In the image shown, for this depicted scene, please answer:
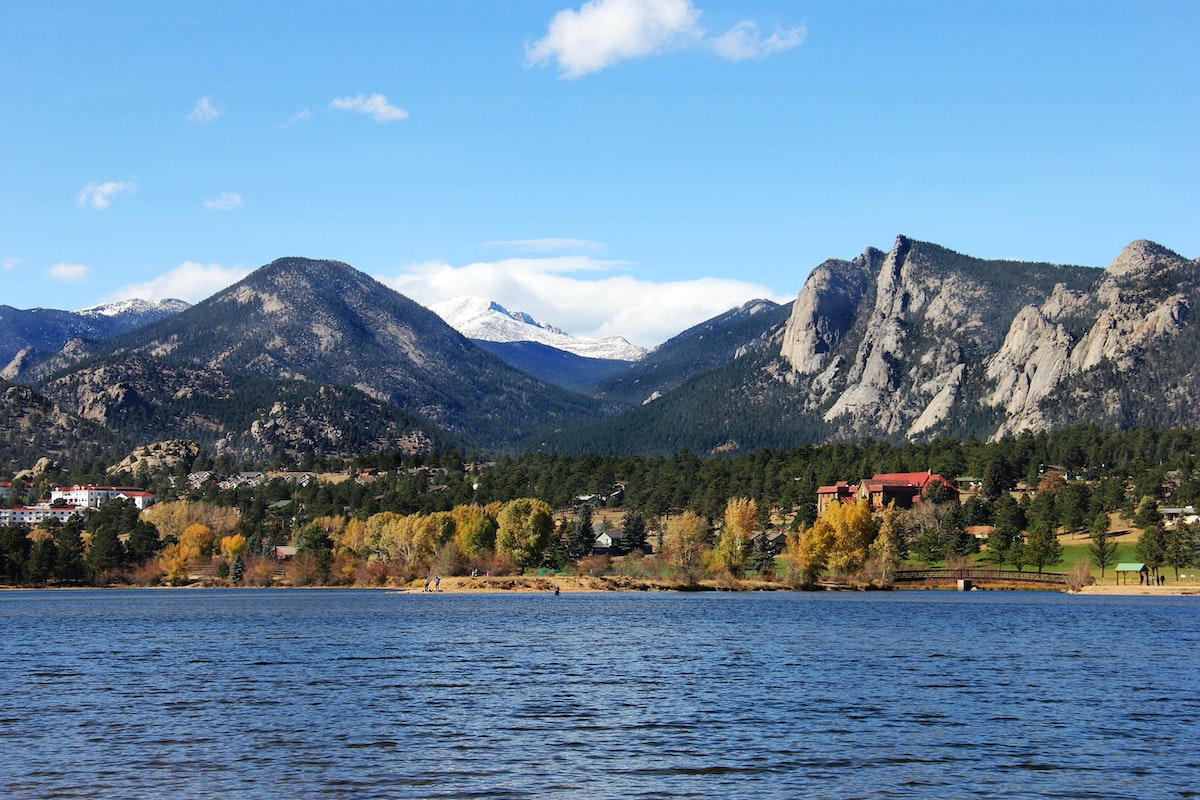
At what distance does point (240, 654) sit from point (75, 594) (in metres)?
114

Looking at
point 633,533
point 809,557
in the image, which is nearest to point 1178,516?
point 809,557

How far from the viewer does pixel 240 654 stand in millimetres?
76438

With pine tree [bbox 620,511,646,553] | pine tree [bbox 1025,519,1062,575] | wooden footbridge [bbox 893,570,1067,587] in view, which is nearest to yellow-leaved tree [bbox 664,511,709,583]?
wooden footbridge [bbox 893,570,1067,587]

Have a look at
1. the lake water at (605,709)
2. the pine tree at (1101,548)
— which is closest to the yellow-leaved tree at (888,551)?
the pine tree at (1101,548)

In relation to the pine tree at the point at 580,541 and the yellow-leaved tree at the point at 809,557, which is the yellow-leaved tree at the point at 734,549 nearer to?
the yellow-leaved tree at the point at 809,557

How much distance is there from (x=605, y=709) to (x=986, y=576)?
124697mm

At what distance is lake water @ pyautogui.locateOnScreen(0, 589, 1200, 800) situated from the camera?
3738 centimetres

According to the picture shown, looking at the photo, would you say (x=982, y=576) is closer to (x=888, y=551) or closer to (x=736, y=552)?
(x=888, y=551)

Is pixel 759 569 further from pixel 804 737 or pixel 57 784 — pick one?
pixel 57 784

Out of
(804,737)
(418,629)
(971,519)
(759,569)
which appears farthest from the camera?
(971,519)

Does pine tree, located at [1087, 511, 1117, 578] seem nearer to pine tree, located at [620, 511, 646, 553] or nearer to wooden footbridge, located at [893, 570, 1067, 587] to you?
wooden footbridge, located at [893, 570, 1067, 587]

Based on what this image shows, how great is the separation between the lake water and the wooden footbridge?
59.6 meters

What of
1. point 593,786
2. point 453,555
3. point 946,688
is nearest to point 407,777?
point 593,786

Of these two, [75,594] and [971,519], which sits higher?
[971,519]
